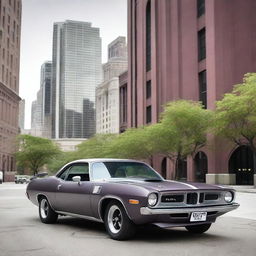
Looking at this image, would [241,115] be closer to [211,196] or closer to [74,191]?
[74,191]

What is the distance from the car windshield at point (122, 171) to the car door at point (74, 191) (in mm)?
301

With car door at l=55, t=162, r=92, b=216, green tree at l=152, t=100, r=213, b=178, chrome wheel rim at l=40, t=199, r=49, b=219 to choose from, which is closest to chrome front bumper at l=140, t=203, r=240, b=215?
car door at l=55, t=162, r=92, b=216

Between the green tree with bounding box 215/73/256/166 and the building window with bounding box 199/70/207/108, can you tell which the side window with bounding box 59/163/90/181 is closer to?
the green tree with bounding box 215/73/256/166

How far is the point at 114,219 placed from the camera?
7.67 metres

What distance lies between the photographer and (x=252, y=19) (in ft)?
165

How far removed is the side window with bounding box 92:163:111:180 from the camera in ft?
28.0

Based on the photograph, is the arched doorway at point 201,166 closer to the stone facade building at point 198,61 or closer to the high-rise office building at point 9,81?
the stone facade building at point 198,61

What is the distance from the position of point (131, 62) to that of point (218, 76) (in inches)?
1079

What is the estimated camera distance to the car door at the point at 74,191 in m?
8.39

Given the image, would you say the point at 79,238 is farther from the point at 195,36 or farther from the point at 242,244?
the point at 195,36

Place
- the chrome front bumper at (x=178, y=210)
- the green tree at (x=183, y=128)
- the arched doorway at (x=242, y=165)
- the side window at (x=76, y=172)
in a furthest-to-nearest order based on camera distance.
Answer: the arched doorway at (x=242, y=165)
the green tree at (x=183, y=128)
the side window at (x=76, y=172)
the chrome front bumper at (x=178, y=210)

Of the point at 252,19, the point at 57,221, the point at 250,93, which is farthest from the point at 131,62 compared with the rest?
the point at 57,221

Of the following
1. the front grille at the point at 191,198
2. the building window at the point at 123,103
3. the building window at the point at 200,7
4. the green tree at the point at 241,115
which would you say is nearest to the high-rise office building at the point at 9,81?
the building window at the point at 123,103

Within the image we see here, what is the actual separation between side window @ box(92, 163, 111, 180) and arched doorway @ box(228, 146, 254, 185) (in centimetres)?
3988
